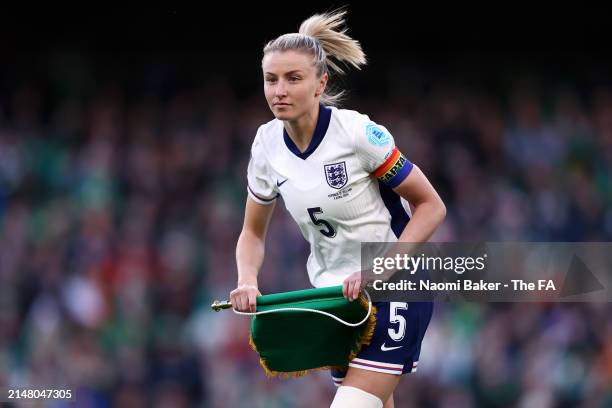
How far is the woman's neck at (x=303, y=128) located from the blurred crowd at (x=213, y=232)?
4.34 m

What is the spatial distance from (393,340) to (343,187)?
65 cm

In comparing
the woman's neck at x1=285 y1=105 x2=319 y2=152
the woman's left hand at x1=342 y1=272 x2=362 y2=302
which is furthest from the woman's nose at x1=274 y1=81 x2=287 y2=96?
the woman's left hand at x1=342 y1=272 x2=362 y2=302

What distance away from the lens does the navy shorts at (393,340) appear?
4.57 m

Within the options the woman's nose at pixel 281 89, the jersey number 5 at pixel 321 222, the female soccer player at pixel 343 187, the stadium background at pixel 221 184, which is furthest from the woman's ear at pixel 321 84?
the stadium background at pixel 221 184

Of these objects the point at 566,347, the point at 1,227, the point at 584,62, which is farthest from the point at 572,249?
the point at 1,227

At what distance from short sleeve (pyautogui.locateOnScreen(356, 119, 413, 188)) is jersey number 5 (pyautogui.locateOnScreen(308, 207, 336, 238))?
26 centimetres

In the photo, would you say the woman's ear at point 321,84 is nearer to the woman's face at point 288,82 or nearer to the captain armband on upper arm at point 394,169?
the woman's face at point 288,82

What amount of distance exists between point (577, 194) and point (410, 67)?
2558 mm

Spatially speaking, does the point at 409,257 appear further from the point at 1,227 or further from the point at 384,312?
the point at 1,227

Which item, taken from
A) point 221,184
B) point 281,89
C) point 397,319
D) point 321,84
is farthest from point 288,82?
point 221,184

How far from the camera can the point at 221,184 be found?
10.8 meters

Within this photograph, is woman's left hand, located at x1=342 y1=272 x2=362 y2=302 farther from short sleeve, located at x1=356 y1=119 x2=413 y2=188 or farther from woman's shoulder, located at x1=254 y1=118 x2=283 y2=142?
woman's shoulder, located at x1=254 y1=118 x2=283 y2=142

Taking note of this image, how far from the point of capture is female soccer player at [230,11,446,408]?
14.8 ft

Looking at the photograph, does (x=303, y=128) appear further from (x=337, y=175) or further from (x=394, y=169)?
(x=394, y=169)
